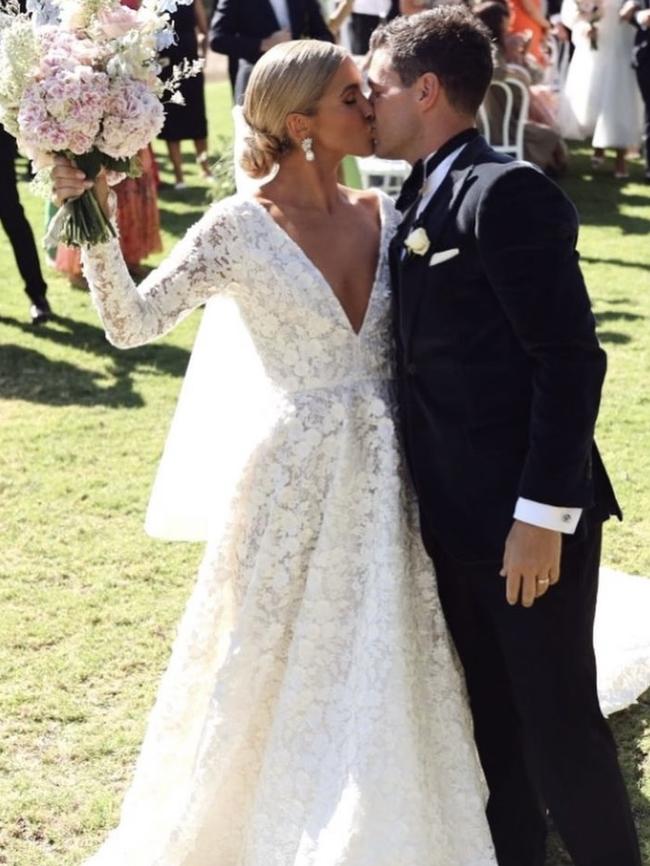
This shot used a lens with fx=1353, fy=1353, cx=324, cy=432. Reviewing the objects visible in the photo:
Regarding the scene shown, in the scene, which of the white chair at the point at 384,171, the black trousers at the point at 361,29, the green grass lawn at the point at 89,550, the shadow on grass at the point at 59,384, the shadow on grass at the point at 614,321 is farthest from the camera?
the black trousers at the point at 361,29

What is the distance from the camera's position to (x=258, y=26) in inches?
367

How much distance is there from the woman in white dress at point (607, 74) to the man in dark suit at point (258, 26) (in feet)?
14.2

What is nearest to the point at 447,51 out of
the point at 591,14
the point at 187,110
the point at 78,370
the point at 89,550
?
the point at 89,550

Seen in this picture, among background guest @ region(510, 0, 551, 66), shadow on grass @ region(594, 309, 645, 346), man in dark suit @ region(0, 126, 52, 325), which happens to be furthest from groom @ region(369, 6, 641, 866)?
background guest @ region(510, 0, 551, 66)

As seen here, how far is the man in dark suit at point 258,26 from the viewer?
923cm

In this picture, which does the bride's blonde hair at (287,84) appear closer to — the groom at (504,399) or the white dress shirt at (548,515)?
the groom at (504,399)

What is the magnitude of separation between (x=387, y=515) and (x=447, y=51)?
104 centimetres

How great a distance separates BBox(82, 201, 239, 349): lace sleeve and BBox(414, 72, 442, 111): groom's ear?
0.51 metres

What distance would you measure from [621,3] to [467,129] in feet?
34.6


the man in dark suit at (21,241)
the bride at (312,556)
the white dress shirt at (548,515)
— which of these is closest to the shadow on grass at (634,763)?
A: the bride at (312,556)

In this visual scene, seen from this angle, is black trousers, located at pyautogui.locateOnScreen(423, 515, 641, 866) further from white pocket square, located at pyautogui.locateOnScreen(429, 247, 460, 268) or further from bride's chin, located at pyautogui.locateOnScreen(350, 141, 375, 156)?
bride's chin, located at pyautogui.locateOnScreen(350, 141, 375, 156)

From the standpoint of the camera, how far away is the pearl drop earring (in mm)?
3113

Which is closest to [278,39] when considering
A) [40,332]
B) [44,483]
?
[40,332]

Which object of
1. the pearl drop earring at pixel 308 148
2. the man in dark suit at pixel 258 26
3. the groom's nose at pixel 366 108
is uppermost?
the groom's nose at pixel 366 108
